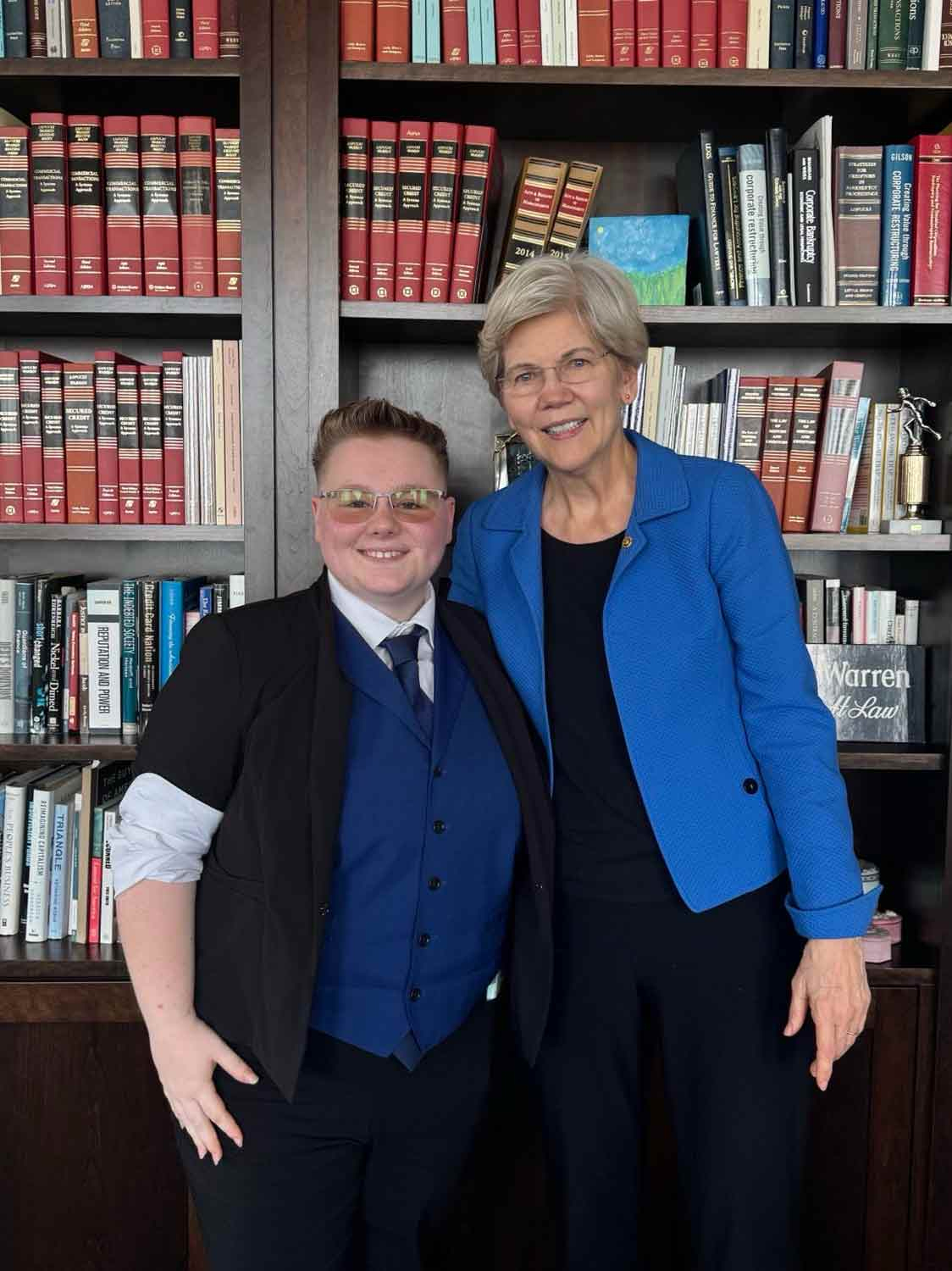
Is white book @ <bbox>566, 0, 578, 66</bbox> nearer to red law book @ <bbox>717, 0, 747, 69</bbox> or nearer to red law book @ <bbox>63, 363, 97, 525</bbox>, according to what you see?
red law book @ <bbox>717, 0, 747, 69</bbox>

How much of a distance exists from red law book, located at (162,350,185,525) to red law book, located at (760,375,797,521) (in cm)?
107

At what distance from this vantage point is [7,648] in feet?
6.75

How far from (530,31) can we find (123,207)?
0.78 m

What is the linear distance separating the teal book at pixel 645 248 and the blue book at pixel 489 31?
33 cm

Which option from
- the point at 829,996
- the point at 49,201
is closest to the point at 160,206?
the point at 49,201

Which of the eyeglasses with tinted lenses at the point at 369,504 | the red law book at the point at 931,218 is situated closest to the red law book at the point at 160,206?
the eyeglasses with tinted lenses at the point at 369,504

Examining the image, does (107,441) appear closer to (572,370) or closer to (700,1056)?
(572,370)

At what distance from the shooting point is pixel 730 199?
1.98m

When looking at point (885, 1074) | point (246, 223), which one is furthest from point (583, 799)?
point (246, 223)

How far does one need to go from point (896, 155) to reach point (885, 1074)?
1649mm

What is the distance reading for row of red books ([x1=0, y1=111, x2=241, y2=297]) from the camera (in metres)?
1.93

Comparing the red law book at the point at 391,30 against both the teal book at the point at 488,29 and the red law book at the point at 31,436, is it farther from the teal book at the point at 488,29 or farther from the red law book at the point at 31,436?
the red law book at the point at 31,436

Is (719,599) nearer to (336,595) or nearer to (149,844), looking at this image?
(336,595)

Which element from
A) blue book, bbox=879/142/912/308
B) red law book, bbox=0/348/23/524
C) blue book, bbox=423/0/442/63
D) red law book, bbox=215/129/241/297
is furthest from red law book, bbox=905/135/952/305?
red law book, bbox=0/348/23/524
